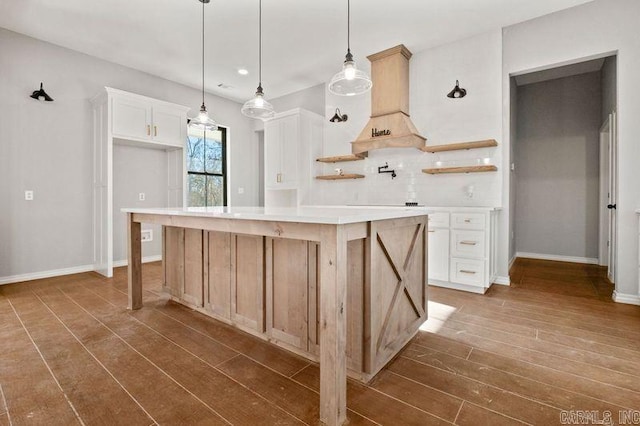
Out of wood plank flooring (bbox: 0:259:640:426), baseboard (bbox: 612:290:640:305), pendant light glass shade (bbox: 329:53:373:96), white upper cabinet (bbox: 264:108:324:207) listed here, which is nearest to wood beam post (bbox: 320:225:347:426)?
wood plank flooring (bbox: 0:259:640:426)

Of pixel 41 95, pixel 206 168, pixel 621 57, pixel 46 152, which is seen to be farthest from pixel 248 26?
pixel 621 57

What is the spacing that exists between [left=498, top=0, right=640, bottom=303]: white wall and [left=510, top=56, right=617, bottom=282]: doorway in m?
1.28

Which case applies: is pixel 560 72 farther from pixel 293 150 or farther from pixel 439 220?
pixel 293 150

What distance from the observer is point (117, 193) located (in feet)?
15.0

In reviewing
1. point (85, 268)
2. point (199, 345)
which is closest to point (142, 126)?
point (85, 268)

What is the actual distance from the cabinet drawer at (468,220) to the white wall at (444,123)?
1.99ft

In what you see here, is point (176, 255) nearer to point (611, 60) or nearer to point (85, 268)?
point (85, 268)

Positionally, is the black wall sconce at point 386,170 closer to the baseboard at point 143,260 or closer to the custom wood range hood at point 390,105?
the custom wood range hood at point 390,105

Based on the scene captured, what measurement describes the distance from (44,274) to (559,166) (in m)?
7.80

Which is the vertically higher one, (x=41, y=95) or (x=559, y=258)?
(x=41, y=95)

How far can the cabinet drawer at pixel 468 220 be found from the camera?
3.26 meters

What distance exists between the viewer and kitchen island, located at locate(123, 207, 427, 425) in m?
1.36

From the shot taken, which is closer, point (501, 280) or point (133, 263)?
point (133, 263)

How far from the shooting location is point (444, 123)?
4.03 meters
